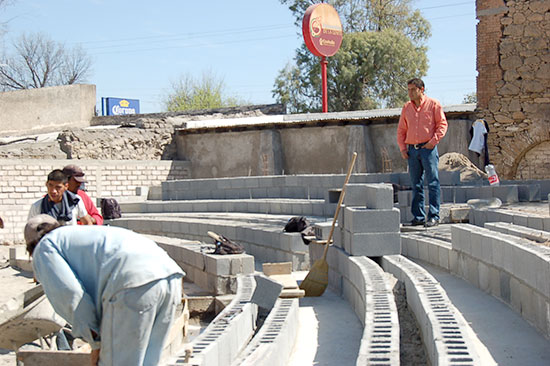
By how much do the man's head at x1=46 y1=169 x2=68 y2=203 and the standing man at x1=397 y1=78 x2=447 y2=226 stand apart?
397 cm

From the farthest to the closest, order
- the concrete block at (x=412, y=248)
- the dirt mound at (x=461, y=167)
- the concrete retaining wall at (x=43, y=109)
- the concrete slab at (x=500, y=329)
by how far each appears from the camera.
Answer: the concrete retaining wall at (x=43, y=109) < the dirt mound at (x=461, y=167) < the concrete block at (x=412, y=248) < the concrete slab at (x=500, y=329)

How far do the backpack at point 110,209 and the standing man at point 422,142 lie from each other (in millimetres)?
6988

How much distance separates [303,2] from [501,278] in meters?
35.5

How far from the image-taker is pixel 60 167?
17.1 meters

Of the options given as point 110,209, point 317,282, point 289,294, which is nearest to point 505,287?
point 289,294

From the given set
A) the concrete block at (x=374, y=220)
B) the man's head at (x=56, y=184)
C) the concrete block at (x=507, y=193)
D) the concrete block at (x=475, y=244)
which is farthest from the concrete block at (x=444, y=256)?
the man's head at (x=56, y=184)

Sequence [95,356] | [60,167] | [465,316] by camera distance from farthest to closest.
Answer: [60,167], [465,316], [95,356]

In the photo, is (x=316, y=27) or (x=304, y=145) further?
(x=316, y=27)

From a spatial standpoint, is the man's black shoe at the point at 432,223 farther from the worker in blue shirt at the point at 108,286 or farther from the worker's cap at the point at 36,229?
the worker's cap at the point at 36,229

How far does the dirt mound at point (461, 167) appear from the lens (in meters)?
11.5

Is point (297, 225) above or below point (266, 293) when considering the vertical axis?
above

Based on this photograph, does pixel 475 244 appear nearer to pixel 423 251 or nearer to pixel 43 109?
pixel 423 251

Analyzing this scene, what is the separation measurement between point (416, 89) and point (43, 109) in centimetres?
2150

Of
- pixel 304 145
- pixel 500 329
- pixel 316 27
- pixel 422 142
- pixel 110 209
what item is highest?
pixel 316 27
